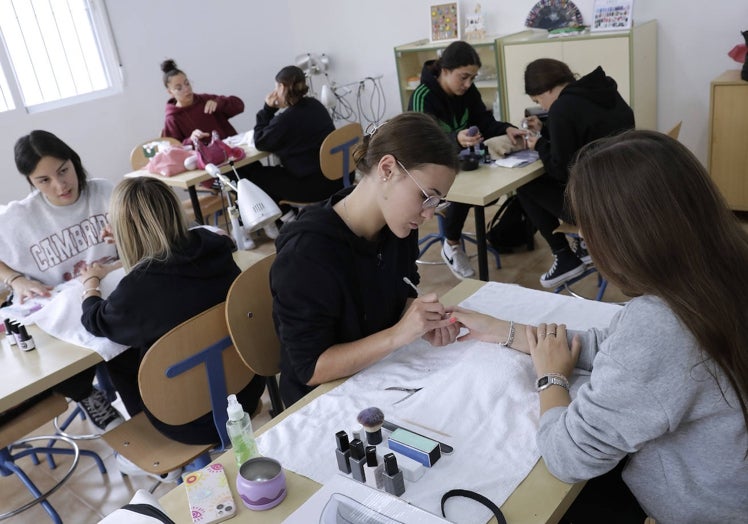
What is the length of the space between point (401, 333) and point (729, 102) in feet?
10.3

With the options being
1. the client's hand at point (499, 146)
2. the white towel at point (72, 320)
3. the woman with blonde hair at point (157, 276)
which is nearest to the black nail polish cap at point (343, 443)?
the woman with blonde hair at point (157, 276)

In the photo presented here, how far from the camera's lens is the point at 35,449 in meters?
2.46

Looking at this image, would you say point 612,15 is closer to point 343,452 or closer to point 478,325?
point 478,325

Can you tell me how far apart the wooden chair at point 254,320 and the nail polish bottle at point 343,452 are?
71cm

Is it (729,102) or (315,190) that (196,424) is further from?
(729,102)

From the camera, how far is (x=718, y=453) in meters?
1.04

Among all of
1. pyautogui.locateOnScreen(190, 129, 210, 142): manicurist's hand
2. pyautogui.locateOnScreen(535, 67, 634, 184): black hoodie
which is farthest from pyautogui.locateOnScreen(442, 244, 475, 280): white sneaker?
pyautogui.locateOnScreen(190, 129, 210, 142): manicurist's hand

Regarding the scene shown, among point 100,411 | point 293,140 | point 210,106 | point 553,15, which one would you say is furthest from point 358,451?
point 553,15

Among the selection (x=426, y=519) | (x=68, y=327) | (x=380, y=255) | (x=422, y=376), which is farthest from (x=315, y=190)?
(x=426, y=519)

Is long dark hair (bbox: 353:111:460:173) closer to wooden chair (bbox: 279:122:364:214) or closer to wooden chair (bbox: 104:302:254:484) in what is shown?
wooden chair (bbox: 104:302:254:484)

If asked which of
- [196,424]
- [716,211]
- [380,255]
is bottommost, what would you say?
[196,424]

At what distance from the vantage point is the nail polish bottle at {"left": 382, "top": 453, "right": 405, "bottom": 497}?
1.07 metres

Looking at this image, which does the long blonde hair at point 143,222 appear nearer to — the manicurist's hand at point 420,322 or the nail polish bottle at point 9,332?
the nail polish bottle at point 9,332

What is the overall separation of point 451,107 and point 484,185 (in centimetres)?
100
